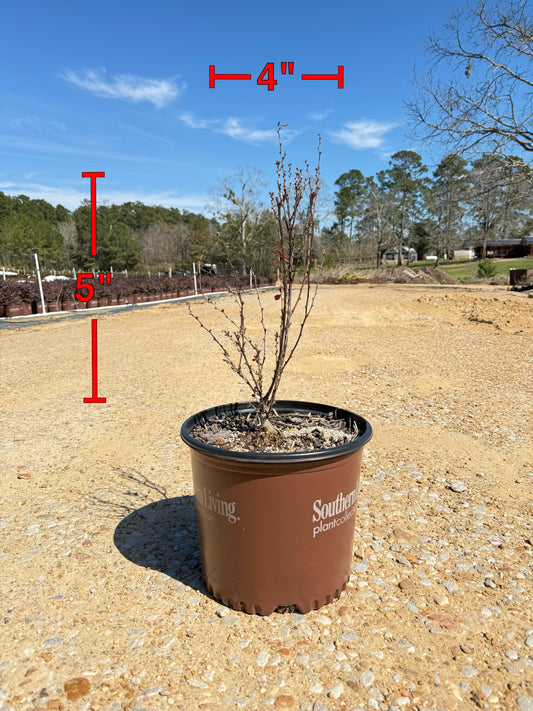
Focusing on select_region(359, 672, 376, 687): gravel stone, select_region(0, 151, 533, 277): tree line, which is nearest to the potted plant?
select_region(359, 672, 376, 687): gravel stone

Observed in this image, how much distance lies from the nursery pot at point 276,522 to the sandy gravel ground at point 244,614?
0.13 meters

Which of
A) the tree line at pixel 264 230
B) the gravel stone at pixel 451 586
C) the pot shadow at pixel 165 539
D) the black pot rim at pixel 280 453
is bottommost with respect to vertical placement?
the pot shadow at pixel 165 539

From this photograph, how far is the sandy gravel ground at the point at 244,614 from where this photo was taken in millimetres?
1733

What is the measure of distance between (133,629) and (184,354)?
6546 millimetres

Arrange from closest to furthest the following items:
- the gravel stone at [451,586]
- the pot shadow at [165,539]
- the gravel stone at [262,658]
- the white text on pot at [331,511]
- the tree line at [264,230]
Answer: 1. the gravel stone at [262,658]
2. the white text on pot at [331,511]
3. the gravel stone at [451,586]
4. the pot shadow at [165,539]
5. the tree line at [264,230]

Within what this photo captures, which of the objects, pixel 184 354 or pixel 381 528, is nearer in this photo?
pixel 381 528

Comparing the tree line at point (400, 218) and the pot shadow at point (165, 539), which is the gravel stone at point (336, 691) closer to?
the pot shadow at point (165, 539)

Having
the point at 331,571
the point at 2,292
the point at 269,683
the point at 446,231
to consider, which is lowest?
the point at 269,683

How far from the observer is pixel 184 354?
27.5 ft

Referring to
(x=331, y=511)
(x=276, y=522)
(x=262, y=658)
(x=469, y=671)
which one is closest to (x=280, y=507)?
(x=276, y=522)

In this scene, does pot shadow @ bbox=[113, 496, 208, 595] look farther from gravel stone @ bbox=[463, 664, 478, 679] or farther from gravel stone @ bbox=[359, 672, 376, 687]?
gravel stone @ bbox=[463, 664, 478, 679]

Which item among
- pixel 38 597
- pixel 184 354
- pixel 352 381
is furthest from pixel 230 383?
pixel 38 597

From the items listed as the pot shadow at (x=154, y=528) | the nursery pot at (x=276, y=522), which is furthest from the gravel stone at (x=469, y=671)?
the pot shadow at (x=154, y=528)

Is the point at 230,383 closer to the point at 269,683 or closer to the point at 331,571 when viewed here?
the point at 331,571
